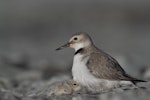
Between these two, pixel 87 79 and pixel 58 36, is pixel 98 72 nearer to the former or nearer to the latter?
pixel 87 79

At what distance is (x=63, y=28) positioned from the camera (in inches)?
1307

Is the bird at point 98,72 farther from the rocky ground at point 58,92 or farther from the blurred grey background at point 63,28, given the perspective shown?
the blurred grey background at point 63,28

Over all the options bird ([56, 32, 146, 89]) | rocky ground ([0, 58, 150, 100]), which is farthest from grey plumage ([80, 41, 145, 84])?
rocky ground ([0, 58, 150, 100])

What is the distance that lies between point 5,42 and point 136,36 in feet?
18.5

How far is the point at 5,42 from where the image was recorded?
27.7 m

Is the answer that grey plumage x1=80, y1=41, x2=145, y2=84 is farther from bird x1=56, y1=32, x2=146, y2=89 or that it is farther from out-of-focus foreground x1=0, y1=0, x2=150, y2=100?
out-of-focus foreground x1=0, y1=0, x2=150, y2=100

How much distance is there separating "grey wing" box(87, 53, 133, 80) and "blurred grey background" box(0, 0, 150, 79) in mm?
6087

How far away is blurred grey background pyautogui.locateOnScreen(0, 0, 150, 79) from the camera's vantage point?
71.2ft

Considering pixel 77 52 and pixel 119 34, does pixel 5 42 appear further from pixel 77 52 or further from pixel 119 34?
pixel 77 52

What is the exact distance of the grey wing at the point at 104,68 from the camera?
38.7 ft

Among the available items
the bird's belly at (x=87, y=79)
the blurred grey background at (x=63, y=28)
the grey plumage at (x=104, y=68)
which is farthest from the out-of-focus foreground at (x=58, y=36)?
the grey plumage at (x=104, y=68)

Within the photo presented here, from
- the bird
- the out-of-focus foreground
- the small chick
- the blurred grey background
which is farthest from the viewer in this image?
the blurred grey background

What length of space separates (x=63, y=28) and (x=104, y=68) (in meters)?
21.3

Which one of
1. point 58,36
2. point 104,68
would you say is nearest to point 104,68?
point 104,68
